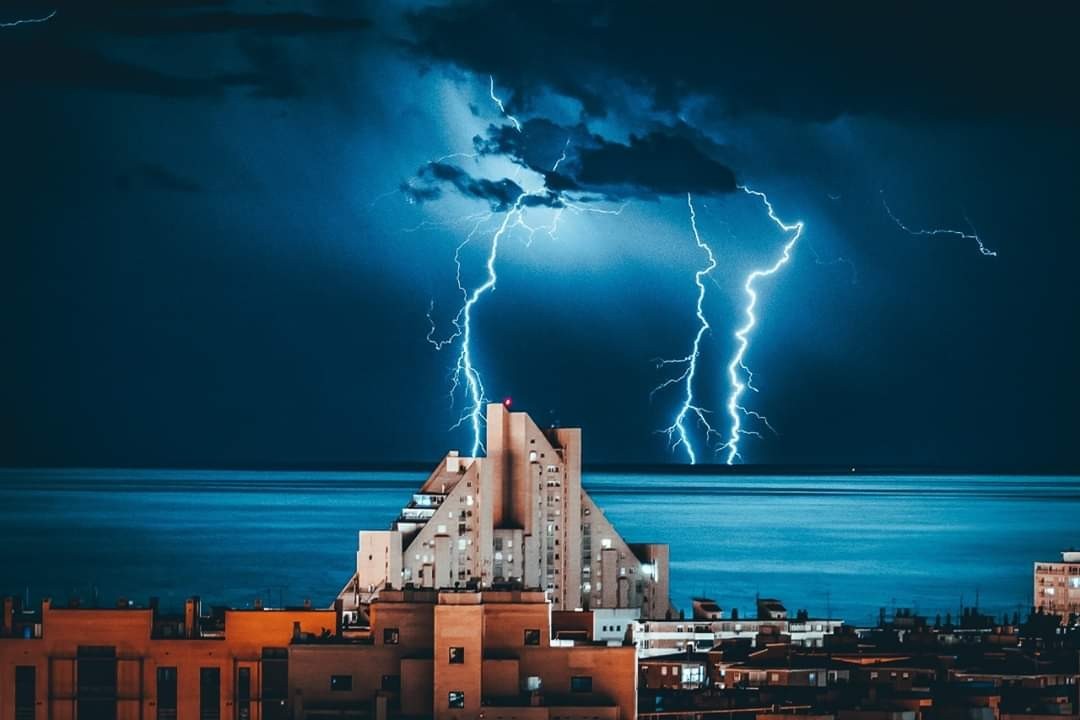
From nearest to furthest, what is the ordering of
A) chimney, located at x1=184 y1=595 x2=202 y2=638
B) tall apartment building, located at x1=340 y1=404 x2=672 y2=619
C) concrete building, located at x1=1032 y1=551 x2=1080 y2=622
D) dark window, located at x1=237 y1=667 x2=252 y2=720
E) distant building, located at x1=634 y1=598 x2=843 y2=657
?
dark window, located at x1=237 y1=667 x2=252 y2=720 → chimney, located at x1=184 y1=595 x2=202 y2=638 → tall apartment building, located at x1=340 y1=404 x2=672 y2=619 → distant building, located at x1=634 y1=598 x2=843 y2=657 → concrete building, located at x1=1032 y1=551 x2=1080 y2=622

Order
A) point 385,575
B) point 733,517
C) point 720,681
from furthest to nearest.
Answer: point 733,517 < point 385,575 < point 720,681

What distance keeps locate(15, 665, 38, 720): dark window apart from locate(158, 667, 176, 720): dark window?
1878 mm

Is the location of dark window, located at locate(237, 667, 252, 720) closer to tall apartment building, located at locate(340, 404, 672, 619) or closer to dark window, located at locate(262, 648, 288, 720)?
dark window, located at locate(262, 648, 288, 720)

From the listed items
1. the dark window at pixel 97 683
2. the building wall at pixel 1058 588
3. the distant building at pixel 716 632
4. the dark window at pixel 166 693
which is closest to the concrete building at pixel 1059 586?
the building wall at pixel 1058 588

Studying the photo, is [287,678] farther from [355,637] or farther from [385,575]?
[385,575]

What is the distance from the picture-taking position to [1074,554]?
3666 inches

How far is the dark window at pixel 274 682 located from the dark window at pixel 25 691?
3501mm

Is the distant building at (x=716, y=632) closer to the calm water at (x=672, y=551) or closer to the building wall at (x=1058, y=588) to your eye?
the building wall at (x=1058, y=588)

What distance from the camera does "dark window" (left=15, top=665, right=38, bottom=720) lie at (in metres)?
43.4

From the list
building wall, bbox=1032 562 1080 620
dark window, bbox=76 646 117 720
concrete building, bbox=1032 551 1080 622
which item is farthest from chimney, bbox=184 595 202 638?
building wall, bbox=1032 562 1080 620

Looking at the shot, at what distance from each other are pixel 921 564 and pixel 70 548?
37545 millimetres

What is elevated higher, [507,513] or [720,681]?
[507,513]

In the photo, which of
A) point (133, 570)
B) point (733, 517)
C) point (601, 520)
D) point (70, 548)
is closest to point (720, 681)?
point (601, 520)

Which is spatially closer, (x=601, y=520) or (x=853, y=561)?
(x=601, y=520)
